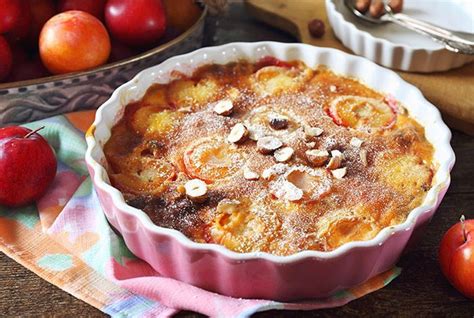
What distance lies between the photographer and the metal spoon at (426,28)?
1935 millimetres

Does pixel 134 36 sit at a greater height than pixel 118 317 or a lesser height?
greater

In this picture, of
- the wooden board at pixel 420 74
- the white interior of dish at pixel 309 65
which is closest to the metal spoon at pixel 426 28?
the wooden board at pixel 420 74

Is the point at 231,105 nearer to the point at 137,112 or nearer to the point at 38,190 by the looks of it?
the point at 137,112

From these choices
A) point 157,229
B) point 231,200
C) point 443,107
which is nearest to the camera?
point 157,229

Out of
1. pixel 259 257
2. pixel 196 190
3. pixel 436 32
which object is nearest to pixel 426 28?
pixel 436 32

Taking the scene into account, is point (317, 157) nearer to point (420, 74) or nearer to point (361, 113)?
point (361, 113)

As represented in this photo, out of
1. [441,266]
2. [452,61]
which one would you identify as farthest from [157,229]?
[452,61]

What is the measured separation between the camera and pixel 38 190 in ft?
5.34

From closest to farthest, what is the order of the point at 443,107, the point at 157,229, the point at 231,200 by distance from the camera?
the point at 157,229 → the point at 231,200 → the point at 443,107

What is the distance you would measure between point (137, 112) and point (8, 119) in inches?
15.5

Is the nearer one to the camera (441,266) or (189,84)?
(441,266)

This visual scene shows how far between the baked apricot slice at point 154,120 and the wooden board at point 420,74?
0.67 metres

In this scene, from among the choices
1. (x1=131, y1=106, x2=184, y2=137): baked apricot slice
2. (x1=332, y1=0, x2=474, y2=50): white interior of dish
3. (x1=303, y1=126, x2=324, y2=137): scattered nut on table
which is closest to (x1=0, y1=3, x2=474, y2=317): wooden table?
(x1=303, y1=126, x2=324, y2=137): scattered nut on table

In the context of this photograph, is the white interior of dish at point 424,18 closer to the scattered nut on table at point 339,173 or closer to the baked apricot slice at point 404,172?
the baked apricot slice at point 404,172
